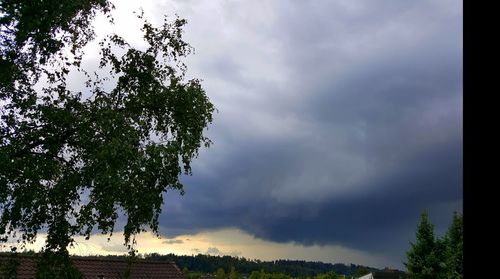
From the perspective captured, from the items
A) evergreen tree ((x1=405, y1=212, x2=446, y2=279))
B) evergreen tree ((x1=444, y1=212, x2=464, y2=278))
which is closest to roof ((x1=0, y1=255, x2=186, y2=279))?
evergreen tree ((x1=405, y1=212, x2=446, y2=279))

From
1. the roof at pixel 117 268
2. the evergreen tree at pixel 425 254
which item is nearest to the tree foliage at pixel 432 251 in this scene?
the evergreen tree at pixel 425 254

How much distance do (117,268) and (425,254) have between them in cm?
2389

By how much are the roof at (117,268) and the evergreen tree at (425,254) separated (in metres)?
19.0

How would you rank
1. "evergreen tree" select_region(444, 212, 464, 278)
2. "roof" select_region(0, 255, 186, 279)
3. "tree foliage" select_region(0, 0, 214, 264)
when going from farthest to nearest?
"roof" select_region(0, 255, 186, 279) → "evergreen tree" select_region(444, 212, 464, 278) → "tree foliage" select_region(0, 0, 214, 264)

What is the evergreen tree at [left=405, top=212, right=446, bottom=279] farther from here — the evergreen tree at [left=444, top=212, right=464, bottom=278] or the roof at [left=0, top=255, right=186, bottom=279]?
the roof at [left=0, top=255, right=186, bottom=279]

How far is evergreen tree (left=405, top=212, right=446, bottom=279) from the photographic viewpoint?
35.8 metres

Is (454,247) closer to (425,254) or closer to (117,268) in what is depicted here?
(425,254)

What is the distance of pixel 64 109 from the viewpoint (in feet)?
47.9

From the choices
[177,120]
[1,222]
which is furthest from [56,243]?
[177,120]

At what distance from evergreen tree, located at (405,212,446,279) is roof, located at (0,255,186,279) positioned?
19.0 m

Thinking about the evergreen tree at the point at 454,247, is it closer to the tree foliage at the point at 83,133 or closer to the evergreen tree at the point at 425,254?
Answer: the evergreen tree at the point at 425,254

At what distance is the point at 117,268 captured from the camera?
37.4 m
